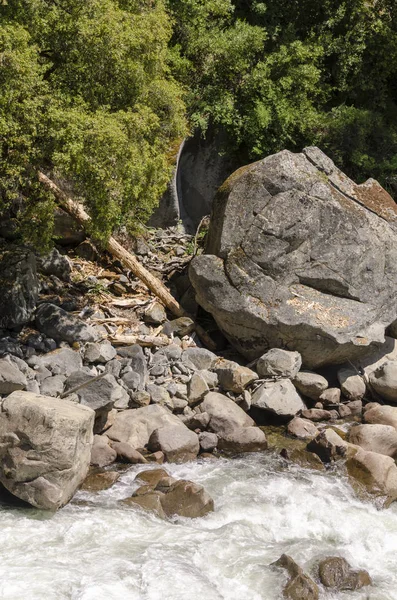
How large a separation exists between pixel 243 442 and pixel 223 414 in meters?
0.68

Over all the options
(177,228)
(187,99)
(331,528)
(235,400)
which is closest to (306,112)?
(187,99)

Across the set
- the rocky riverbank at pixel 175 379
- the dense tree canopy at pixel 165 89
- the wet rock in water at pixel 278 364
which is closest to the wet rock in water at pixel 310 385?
the rocky riverbank at pixel 175 379

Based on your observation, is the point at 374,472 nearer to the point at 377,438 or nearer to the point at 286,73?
the point at 377,438

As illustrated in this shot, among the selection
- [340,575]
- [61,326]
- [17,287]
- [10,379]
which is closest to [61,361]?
[61,326]

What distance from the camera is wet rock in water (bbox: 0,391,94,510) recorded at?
31.3 feet

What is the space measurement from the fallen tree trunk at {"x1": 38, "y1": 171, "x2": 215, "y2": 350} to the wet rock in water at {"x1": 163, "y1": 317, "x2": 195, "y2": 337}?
0.72ft

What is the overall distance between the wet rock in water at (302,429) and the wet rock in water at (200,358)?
209cm

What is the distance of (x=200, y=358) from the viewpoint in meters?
14.2

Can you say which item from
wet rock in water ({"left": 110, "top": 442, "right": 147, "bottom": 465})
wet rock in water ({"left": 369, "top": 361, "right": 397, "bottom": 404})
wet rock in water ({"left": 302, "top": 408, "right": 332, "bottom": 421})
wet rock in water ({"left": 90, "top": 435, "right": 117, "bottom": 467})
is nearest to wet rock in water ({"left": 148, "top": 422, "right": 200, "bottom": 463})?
wet rock in water ({"left": 110, "top": 442, "right": 147, "bottom": 465})

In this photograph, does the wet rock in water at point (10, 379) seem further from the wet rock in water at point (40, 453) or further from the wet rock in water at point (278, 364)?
the wet rock in water at point (278, 364)

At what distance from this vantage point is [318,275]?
1443 cm

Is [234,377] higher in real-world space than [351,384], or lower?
lower

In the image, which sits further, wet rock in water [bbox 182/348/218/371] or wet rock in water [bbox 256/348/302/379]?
wet rock in water [bbox 182/348/218/371]

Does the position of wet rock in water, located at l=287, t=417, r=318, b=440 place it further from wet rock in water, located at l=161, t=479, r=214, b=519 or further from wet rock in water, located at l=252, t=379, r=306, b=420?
wet rock in water, located at l=161, t=479, r=214, b=519
